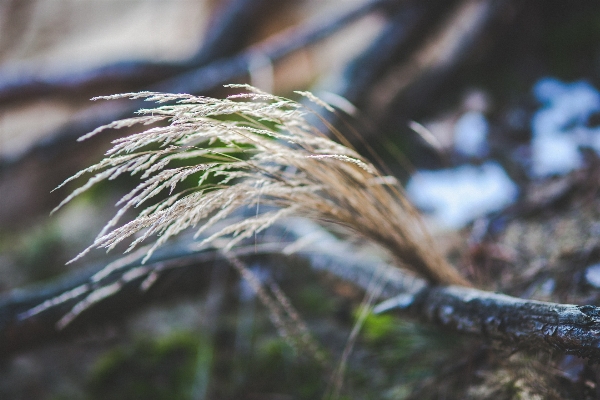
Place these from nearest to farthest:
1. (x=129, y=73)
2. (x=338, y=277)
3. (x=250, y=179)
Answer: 1. (x=250, y=179)
2. (x=338, y=277)
3. (x=129, y=73)

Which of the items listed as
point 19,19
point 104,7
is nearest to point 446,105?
point 104,7

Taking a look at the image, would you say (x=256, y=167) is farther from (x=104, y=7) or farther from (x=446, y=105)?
(x=104, y=7)

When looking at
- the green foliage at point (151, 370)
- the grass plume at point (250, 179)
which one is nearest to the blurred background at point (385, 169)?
the green foliage at point (151, 370)

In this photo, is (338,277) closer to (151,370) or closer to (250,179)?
(250,179)

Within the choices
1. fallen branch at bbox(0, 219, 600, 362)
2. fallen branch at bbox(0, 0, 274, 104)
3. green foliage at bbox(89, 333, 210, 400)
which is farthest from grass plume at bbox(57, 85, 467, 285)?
fallen branch at bbox(0, 0, 274, 104)

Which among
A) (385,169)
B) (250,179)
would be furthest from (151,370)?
(385,169)

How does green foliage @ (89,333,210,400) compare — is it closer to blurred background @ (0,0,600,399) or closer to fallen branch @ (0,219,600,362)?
blurred background @ (0,0,600,399)
